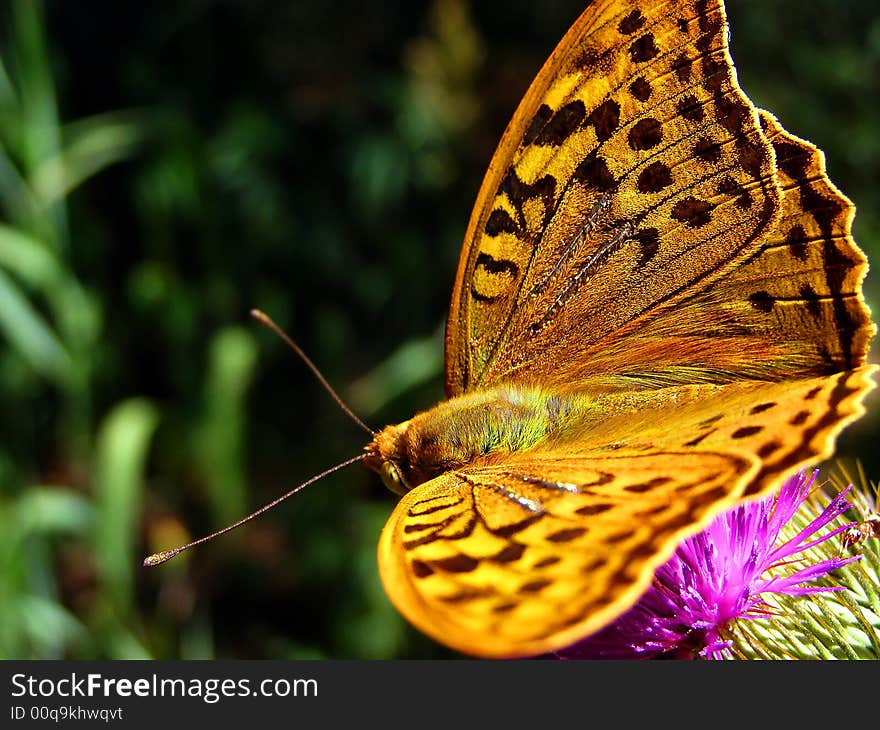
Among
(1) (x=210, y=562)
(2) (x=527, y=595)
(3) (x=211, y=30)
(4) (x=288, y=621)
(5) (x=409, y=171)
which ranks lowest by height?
(2) (x=527, y=595)

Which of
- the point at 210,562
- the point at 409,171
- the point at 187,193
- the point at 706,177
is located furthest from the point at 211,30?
the point at 706,177

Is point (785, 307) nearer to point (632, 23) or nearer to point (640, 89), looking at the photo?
point (640, 89)

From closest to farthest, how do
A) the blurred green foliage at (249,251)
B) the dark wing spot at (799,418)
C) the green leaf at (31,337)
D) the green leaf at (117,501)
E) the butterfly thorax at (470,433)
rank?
the dark wing spot at (799,418)
the butterfly thorax at (470,433)
the green leaf at (117,501)
the green leaf at (31,337)
the blurred green foliage at (249,251)

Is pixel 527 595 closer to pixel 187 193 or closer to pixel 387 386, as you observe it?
pixel 387 386

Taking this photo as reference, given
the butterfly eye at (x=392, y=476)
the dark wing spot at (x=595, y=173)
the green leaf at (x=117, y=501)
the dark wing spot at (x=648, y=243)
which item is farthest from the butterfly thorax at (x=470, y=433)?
the green leaf at (x=117, y=501)

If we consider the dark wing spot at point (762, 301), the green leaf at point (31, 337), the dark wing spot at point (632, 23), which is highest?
the green leaf at point (31, 337)

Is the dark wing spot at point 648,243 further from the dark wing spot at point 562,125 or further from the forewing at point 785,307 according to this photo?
the dark wing spot at point 562,125

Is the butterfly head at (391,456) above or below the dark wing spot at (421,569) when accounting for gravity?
above
